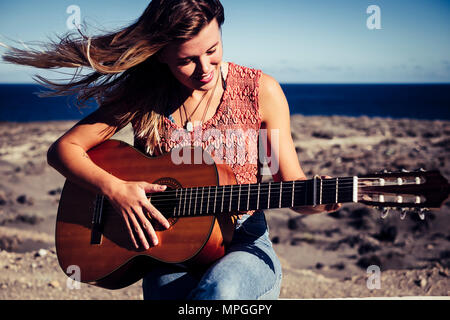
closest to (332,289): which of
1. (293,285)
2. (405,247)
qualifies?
(293,285)

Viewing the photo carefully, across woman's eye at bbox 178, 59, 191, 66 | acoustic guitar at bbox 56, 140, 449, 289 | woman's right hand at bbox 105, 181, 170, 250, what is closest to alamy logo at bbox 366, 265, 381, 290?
acoustic guitar at bbox 56, 140, 449, 289

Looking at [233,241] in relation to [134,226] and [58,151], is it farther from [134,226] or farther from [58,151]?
[58,151]

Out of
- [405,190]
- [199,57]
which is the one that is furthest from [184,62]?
[405,190]

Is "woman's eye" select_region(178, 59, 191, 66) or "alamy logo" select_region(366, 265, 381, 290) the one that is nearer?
"woman's eye" select_region(178, 59, 191, 66)

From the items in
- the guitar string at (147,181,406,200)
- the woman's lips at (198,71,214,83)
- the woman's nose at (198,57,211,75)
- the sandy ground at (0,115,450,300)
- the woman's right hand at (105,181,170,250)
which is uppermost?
the woman's nose at (198,57,211,75)

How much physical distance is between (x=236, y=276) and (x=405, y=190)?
936 mm

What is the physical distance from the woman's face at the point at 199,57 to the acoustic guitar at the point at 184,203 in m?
0.47

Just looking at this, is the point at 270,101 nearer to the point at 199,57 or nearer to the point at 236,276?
the point at 199,57

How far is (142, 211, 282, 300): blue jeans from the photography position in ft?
6.91

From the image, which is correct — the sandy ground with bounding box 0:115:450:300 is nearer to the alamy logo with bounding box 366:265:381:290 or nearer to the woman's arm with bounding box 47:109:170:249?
the alamy logo with bounding box 366:265:381:290

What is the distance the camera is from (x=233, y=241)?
8.56 ft

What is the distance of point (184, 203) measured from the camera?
2.62 metres

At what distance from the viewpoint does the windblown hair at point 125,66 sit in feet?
8.99
